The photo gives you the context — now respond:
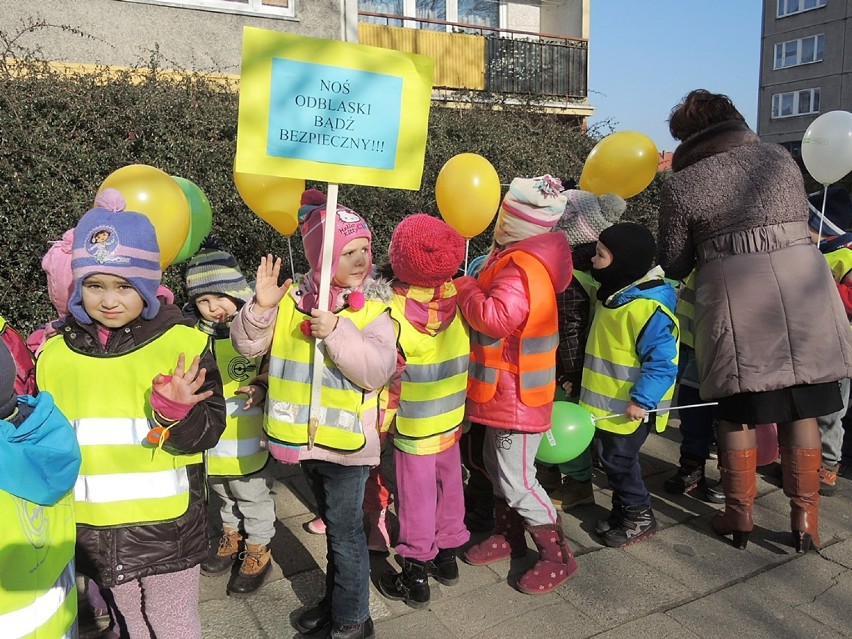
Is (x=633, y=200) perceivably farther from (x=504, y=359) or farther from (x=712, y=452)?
(x=504, y=359)

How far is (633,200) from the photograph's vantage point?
787 centimetres

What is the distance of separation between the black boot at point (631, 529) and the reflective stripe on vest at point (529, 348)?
890mm

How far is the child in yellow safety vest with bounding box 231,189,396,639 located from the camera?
88.5 inches

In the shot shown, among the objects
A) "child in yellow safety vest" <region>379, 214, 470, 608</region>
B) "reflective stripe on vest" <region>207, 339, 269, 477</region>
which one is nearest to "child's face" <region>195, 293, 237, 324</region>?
"reflective stripe on vest" <region>207, 339, 269, 477</region>

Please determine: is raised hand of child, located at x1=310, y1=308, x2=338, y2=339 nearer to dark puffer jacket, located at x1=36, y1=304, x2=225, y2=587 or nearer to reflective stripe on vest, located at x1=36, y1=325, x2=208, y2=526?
dark puffer jacket, located at x1=36, y1=304, x2=225, y2=587

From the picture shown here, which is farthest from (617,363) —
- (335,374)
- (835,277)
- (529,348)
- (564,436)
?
(835,277)

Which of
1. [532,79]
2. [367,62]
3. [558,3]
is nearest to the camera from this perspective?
[367,62]

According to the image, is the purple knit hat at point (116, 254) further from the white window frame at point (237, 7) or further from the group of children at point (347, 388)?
the white window frame at point (237, 7)

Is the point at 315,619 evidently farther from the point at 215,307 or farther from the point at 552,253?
the point at 552,253

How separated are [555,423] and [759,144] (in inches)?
66.0

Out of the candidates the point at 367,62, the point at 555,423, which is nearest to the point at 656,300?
the point at 555,423

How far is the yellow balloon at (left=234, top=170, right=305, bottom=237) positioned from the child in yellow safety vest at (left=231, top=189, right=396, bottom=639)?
1.53 ft

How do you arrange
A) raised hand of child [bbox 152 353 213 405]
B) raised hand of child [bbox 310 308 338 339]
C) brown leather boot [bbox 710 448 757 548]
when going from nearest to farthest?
raised hand of child [bbox 152 353 213 405], raised hand of child [bbox 310 308 338 339], brown leather boot [bbox 710 448 757 548]

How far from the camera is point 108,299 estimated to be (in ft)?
6.42
